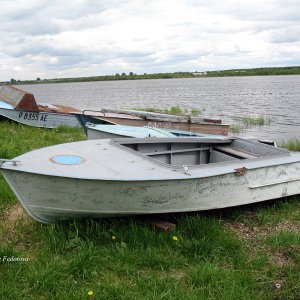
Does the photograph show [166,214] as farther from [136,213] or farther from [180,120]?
[180,120]

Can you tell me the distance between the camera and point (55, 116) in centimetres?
1380

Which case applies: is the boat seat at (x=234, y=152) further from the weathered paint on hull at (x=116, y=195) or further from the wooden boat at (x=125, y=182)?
the weathered paint on hull at (x=116, y=195)

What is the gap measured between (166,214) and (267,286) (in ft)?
5.48

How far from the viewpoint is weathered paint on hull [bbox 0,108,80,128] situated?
44.2 ft

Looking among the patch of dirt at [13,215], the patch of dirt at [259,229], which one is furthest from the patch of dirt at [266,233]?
the patch of dirt at [13,215]

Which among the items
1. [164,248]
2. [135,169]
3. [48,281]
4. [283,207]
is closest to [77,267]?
[48,281]

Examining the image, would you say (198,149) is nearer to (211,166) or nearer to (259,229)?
(211,166)

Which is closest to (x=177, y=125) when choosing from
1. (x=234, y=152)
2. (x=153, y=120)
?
(x=153, y=120)

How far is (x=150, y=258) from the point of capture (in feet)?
14.1

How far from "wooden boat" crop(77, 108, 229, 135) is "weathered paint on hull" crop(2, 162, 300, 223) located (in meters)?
6.59

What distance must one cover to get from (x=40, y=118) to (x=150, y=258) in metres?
10.4

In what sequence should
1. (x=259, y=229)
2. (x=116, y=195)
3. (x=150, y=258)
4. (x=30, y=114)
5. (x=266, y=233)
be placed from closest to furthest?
1. (x=150, y=258)
2. (x=116, y=195)
3. (x=266, y=233)
4. (x=259, y=229)
5. (x=30, y=114)

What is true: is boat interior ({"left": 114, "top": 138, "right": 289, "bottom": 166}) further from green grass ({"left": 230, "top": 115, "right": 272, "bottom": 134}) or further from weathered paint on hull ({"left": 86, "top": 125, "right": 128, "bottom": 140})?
green grass ({"left": 230, "top": 115, "right": 272, "bottom": 134})

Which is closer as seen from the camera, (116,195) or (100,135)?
(116,195)
